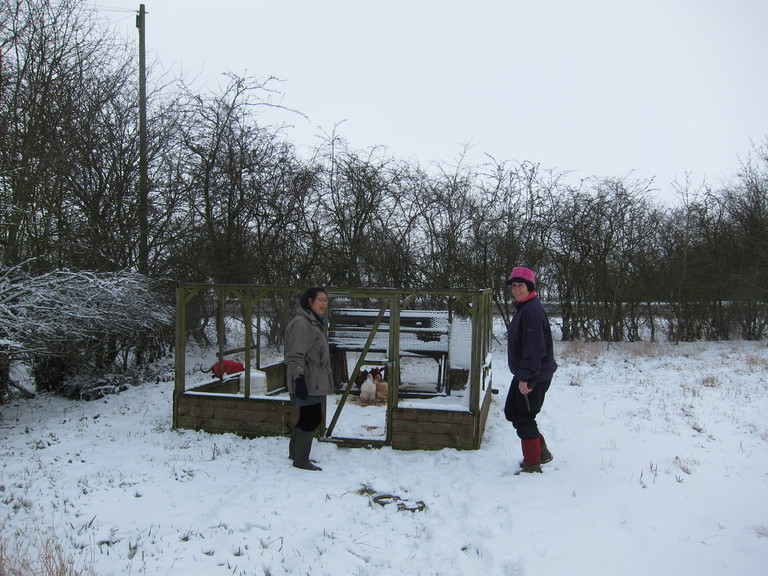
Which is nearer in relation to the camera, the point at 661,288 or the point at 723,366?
the point at 723,366

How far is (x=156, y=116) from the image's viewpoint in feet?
36.8

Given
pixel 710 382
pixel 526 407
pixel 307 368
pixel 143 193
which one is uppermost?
pixel 143 193

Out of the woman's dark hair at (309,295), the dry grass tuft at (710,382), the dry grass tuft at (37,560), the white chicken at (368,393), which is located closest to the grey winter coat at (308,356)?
the woman's dark hair at (309,295)

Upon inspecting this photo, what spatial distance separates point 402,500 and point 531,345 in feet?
5.71

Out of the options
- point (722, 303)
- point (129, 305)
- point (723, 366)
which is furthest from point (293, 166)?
point (722, 303)

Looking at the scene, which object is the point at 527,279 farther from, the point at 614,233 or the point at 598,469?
the point at 614,233

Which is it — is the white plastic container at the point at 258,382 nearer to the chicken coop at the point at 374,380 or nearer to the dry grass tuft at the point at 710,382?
the chicken coop at the point at 374,380

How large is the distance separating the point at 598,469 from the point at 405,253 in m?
10.1

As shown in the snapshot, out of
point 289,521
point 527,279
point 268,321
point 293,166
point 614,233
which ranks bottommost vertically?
point 289,521

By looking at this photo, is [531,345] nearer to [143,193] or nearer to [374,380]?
[374,380]

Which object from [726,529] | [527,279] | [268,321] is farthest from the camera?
[268,321]

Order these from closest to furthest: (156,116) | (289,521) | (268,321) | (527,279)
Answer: (289,521), (527,279), (156,116), (268,321)

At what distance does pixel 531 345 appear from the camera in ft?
16.0

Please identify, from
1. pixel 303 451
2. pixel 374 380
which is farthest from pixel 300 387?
pixel 374 380
